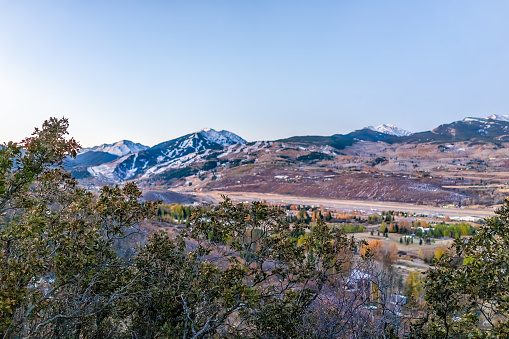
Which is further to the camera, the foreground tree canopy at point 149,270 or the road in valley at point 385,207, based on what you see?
the road in valley at point 385,207

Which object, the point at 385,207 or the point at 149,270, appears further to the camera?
the point at 385,207

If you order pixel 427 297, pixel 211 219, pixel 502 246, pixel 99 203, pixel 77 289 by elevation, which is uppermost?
pixel 99 203

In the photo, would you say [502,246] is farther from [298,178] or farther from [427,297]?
[298,178]

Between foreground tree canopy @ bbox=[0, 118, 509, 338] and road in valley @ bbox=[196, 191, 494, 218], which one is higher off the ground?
foreground tree canopy @ bbox=[0, 118, 509, 338]

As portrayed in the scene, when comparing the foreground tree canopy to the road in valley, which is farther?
the road in valley

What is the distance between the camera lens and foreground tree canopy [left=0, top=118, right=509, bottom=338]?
529cm

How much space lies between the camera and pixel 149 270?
7.25 metres

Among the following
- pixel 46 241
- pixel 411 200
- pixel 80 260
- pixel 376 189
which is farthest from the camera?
pixel 376 189

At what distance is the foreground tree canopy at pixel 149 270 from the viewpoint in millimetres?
5293

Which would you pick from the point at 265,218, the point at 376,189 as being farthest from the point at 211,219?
the point at 376,189

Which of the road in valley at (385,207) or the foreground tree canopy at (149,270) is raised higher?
the foreground tree canopy at (149,270)

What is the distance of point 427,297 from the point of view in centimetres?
627

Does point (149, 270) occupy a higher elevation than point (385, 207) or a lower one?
higher

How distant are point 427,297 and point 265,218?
161 inches
